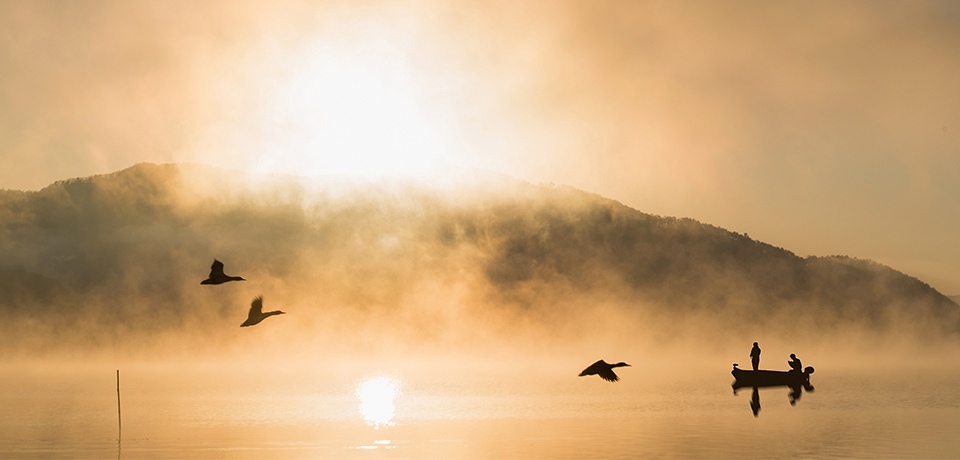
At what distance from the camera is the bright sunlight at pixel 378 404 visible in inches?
3812

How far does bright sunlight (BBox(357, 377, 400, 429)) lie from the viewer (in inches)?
3812

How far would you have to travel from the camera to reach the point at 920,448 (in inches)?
2680

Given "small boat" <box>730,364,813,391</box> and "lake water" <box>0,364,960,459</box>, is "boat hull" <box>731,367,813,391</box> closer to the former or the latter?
"small boat" <box>730,364,813,391</box>

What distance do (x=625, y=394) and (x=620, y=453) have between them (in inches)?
2897

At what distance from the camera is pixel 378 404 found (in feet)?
410

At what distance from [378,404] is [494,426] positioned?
38.8m

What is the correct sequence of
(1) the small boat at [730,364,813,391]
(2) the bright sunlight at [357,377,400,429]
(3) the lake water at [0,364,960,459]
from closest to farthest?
1. (3) the lake water at [0,364,960,459]
2. (1) the small boat at [730,364,813,391]
3. (2) the bright sunlight at [357,377,400,429]

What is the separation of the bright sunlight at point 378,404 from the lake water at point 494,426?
309mm

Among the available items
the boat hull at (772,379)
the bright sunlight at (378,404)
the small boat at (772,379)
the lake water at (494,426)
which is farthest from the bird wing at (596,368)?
the bright sunlight at (378,404)

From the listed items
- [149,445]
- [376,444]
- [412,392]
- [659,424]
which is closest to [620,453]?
[376,444]

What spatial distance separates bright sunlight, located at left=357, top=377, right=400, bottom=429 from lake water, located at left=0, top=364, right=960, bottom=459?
31 cm

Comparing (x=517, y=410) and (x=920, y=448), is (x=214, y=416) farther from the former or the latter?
(x=920, y=448)

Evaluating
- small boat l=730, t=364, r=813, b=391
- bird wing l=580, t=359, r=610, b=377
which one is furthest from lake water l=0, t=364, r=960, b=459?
bird wing l=580, t=359, r=610, b=377

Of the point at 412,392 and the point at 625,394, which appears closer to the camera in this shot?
the point at 625,394
